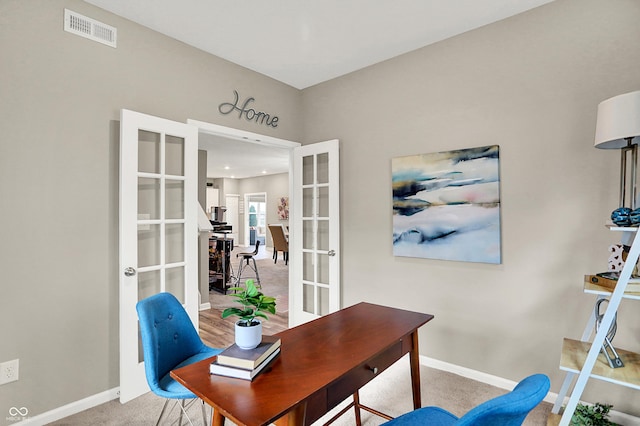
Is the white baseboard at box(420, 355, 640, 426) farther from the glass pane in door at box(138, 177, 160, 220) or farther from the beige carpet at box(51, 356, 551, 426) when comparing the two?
the glass pane in door at box(138, 177, 160, 220)

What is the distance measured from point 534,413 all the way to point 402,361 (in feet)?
3.39

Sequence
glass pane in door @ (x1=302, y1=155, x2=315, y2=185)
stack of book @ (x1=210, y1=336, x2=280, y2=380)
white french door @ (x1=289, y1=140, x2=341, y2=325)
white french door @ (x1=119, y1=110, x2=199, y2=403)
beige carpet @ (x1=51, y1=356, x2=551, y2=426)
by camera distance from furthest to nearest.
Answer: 1. glass pane in door @ (x1=302, y1=155, x2=315, y2=185)
2. white french door @ (x1=289, y1=140, x2=341, y2=325)
3. white french door @ (x1=119, y1=110, x2=199, y2=403)
4. beige carpet @ (x1=51, y1=356, x2=551, y2=426)
5. stack of book @ (x1=210, y1=336, x2=280, y2=380)

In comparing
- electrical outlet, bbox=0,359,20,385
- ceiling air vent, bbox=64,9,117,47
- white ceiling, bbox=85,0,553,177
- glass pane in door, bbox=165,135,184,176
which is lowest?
electrical outlet, bbox=0,359,20,385

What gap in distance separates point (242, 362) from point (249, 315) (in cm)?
21

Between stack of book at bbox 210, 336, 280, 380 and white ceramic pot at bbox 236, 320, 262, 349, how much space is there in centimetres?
2

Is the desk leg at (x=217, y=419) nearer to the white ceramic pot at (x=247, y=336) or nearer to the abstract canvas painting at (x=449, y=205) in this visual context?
the white ceramic pot at (x=247, y=336)

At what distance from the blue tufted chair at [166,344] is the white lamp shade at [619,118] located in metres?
2.47

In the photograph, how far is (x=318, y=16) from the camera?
253 centimetres

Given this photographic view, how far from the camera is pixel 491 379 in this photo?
2650mm

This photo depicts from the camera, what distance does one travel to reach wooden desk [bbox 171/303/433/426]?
3.62 feet

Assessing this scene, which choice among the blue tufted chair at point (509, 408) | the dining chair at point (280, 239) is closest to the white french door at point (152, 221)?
the blue tufted chair at point (509, 408)

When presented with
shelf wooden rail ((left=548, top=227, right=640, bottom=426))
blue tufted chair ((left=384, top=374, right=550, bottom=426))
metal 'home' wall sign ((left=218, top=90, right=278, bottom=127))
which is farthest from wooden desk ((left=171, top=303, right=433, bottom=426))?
metal 'home' wall sign ((left=218, top=90, right=278, bottom=127))

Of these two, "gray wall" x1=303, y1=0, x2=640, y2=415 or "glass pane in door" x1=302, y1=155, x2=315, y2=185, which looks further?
"glass pane in door" x1=302, y1=155, x2=315, y2=185

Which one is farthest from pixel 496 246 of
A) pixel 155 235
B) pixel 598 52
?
pixel 155 235
